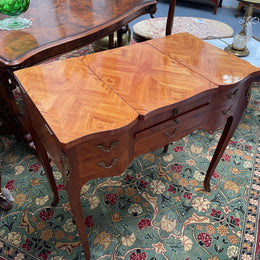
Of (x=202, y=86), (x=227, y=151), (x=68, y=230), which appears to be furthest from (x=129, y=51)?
(x=227, y=151)

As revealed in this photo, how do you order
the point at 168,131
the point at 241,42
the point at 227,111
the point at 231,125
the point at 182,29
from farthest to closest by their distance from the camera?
the point at 182,29 → the point at 241,42 → the point at 231,125 → the point at 227,111 → the point at 168,131

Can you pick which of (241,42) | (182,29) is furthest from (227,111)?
(182,29)

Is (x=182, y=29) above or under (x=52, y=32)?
under

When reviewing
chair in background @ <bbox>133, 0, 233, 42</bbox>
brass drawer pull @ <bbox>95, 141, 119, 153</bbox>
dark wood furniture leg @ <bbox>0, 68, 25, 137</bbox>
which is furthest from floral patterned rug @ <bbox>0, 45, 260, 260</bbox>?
chair in background @ <bbox>133, 0, 233, 42</bbox>

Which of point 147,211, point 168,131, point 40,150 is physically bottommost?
point 147,211

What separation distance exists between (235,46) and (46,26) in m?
1.59

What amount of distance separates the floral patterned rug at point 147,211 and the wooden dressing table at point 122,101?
231mm

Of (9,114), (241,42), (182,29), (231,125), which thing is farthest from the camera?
(182,29)

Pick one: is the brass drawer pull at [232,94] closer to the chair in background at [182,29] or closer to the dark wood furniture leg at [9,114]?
the dark wood furniture leg at [9,114]

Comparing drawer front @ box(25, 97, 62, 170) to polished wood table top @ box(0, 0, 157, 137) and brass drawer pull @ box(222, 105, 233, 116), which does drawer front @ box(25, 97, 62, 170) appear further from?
brass drawer pull @ box(222, 105, 233, 116)

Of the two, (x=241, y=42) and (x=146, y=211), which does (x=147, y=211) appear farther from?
(x=241, y=42)

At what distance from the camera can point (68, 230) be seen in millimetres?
1316

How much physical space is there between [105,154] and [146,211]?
704 millimetres

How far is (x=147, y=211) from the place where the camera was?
1426mm
